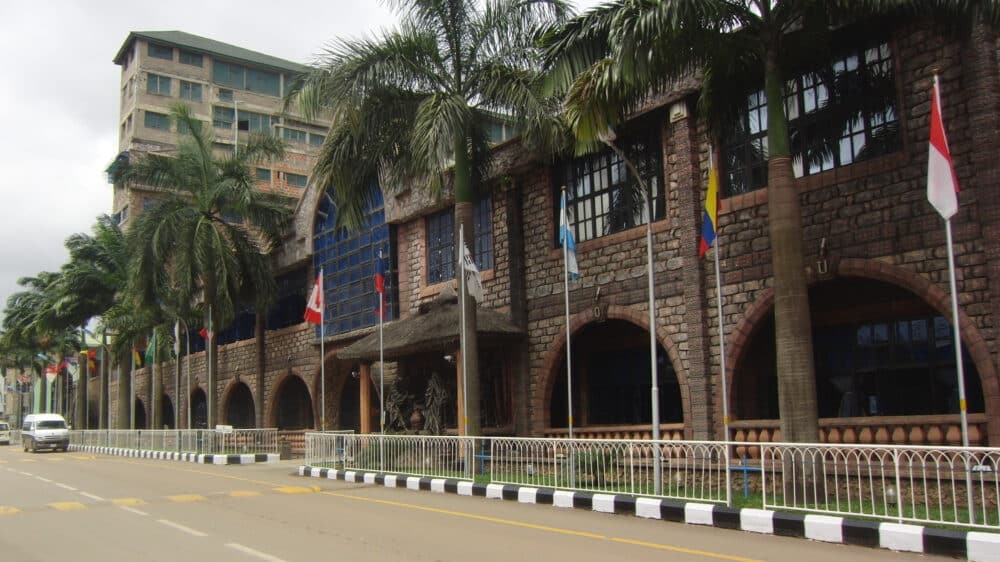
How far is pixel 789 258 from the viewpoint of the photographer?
11992 millimetres

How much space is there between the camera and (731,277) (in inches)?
646

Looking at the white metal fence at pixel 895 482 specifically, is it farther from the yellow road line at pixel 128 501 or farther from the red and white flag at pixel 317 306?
the red and white flag at pixel 317 306

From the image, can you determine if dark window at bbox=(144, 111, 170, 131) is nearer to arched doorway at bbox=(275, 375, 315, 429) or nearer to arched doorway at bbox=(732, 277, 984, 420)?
arched doorway at bbox=(275, 375, 315, 429)

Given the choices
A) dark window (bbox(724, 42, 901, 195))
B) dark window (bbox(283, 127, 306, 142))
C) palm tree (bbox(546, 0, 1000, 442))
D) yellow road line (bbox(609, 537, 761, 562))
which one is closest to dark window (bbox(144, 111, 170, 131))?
dark window (bbox(283, 127, 306, 142))

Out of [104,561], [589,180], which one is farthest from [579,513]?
[589,180]

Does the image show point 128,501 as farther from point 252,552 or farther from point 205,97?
point 205,97

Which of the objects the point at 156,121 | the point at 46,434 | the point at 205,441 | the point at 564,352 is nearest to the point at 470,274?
the point at 564,352

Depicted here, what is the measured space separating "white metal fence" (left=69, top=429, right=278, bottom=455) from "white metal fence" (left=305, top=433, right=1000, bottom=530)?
10.6 metres

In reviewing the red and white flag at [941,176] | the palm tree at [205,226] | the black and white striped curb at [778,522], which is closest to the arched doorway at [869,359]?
the red and white flag at [941,176]

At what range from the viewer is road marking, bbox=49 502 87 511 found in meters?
13.4

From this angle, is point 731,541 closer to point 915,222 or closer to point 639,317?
point 915,222

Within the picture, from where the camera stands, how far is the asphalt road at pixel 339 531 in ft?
28.6

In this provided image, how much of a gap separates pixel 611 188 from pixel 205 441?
17.1 meters

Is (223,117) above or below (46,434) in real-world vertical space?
above
